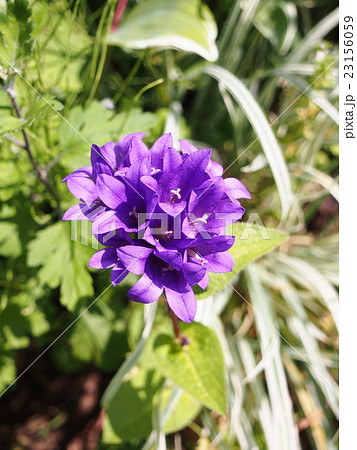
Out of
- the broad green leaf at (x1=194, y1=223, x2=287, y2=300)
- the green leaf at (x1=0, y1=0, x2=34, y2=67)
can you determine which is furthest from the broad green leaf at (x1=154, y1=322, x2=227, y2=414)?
the green leaf at (x1=0, y1=0, x2=34, y2=67)

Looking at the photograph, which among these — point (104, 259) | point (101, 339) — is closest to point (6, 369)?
point (101, 339)

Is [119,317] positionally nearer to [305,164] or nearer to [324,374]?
[324,374]

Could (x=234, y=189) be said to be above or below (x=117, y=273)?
above

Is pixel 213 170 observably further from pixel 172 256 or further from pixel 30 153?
pixel 30 153

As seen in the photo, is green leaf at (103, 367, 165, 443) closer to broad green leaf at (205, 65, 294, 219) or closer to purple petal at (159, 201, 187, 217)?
broad green leaf at (205, 65, 294, 219)

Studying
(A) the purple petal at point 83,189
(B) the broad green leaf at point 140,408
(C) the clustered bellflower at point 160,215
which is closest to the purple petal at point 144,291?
(C) the clustered bellflower at point 160,215

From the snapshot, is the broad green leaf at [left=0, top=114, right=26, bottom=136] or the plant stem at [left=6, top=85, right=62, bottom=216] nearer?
the broad green leaf at [left=0, top=114, right=26, bottom=136]
